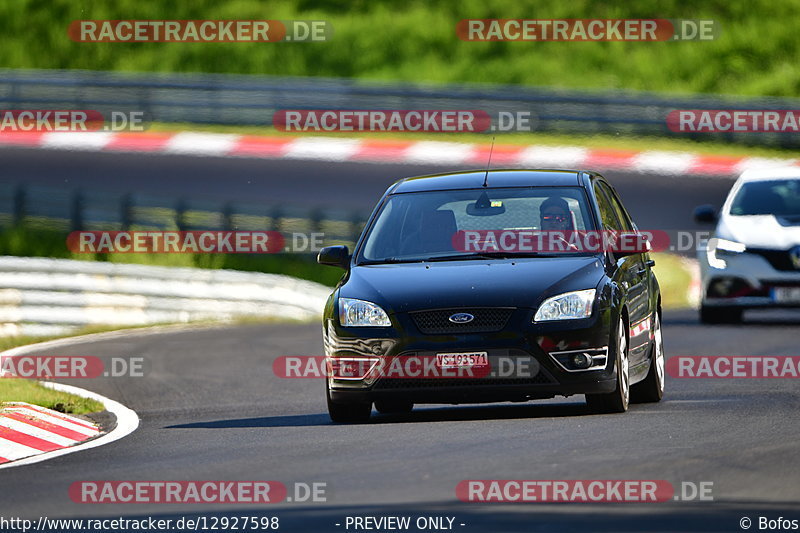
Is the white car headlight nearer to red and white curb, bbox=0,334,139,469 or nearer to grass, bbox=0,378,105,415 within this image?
grass, bbox=0,378,105,415

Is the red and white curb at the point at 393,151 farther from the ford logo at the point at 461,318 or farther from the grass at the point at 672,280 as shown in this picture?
the ford logo at the point at 461,318

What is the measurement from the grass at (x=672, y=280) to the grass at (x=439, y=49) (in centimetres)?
1175

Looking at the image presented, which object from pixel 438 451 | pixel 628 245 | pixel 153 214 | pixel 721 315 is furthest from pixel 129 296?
pixel 438 451

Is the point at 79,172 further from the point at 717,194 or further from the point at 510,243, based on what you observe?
the point at 510,243

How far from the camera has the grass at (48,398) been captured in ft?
41.7

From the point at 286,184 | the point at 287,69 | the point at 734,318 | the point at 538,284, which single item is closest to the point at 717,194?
the point at 286,184

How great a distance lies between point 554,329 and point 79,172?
21.0m

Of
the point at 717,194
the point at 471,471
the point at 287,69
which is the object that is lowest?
the point at 471,471

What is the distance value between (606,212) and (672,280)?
15636 mm

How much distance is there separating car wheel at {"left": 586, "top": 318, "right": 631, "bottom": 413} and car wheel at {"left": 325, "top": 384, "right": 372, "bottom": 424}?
136cm

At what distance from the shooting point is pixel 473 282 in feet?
35.3

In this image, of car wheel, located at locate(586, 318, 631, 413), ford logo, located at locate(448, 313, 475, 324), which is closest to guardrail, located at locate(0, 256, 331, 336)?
car wheel, located at locate(586, 318, 631, 413)

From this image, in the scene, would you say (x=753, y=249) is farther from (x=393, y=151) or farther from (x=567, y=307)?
(x=393, y=151)

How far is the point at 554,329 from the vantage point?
10555 millimetres
